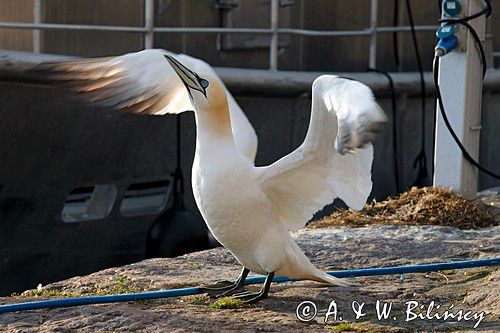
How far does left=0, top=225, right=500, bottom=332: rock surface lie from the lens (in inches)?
171

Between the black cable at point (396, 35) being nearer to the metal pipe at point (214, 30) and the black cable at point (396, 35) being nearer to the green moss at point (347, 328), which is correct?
the metal pipe at point (214, 30)

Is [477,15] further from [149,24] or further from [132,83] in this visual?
[132,83]

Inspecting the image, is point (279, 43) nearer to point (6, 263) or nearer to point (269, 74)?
point (269, 74)

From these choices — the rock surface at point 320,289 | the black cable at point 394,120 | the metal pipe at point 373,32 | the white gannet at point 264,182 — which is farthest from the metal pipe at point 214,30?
the white gannet at point 264,182

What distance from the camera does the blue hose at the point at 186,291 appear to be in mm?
4578

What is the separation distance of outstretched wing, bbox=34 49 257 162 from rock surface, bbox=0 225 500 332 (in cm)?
84

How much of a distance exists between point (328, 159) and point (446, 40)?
2.81 metres

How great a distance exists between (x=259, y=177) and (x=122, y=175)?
388 centimetres

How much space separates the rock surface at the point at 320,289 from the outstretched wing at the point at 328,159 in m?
0.45

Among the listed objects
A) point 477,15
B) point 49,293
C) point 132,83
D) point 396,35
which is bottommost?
point 49,293

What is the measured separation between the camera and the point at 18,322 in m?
4.43

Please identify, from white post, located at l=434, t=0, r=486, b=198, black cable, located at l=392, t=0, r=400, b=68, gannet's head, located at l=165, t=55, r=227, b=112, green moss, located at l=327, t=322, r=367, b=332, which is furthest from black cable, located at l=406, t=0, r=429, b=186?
green moss, located at l=327, t=322, r=367, b=332

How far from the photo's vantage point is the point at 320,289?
500 cm

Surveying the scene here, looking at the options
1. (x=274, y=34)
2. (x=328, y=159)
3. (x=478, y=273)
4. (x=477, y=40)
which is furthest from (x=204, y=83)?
(x=274, y=34)
